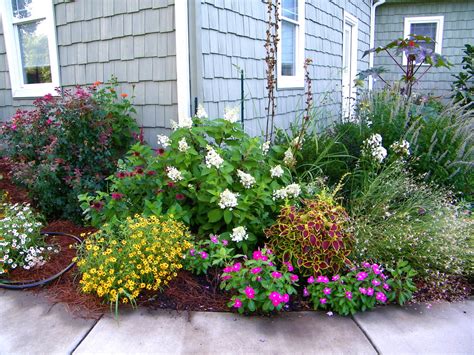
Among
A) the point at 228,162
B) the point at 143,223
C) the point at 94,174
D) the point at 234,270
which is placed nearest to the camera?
the point at 234,270

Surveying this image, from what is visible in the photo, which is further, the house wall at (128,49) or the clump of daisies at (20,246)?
the house wall at (128,49)

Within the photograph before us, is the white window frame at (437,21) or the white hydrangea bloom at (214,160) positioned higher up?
the white window frame at (437,21)

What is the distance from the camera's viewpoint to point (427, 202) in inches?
123

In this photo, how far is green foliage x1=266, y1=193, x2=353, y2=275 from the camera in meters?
2.44

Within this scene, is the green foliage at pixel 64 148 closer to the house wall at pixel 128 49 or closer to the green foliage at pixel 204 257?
the house wall at pixel 128 49

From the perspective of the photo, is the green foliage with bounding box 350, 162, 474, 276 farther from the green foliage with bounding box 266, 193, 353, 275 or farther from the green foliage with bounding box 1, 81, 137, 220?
the green foliage with bounding box 1, 81, 137, 220

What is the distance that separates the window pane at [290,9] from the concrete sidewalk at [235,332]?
4.16 metres

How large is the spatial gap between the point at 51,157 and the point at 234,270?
2.02 metres

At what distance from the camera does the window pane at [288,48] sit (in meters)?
5.21

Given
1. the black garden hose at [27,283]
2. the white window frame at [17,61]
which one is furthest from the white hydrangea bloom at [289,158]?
the white window frame at [17,61]

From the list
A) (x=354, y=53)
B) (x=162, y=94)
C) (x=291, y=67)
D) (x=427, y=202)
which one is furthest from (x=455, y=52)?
(x=162, y=94)

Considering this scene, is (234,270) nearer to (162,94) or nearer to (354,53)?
(162,94)

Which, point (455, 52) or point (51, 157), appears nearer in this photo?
point (51, 157)

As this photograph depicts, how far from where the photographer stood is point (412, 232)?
2668mm
